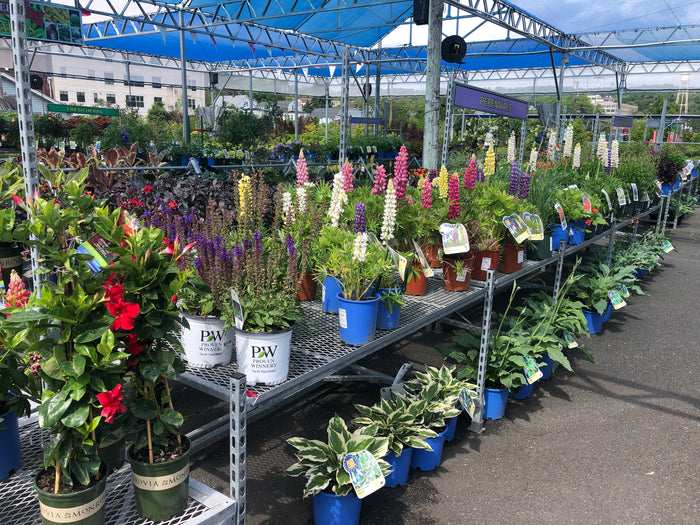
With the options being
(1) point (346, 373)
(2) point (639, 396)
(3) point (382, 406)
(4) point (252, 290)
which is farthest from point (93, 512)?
(2) point (639, 396)

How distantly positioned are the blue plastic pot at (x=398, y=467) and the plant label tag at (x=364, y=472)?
385mm

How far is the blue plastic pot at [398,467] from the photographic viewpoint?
92.1 inches

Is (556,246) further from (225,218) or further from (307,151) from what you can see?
(307,151)

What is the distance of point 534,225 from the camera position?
337 cm

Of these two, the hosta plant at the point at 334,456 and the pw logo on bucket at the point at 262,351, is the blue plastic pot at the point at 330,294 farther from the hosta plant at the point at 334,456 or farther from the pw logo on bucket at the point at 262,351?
the pw logo on bucket at the point at 262,351

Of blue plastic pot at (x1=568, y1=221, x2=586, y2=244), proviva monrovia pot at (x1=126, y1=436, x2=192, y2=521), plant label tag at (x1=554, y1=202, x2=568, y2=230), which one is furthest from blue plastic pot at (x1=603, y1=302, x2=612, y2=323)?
proviva monrovia pot at (x1=126, y1=436, x2=192, y2=521)

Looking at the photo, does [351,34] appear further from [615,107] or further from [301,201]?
[615,107]

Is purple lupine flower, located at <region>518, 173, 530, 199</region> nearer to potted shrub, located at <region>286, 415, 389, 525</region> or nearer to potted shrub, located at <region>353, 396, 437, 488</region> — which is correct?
potted shrub, located at <region>353, 396, 437, 488</region>

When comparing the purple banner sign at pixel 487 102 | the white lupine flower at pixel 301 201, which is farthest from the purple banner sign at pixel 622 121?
the white lupine flower at pixel 301 201

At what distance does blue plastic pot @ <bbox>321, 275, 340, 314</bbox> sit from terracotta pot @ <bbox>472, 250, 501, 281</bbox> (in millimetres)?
1116

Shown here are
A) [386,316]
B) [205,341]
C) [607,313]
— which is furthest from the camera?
[607,313]

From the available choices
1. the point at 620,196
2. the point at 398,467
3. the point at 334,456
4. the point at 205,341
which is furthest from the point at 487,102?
the point at 205,341

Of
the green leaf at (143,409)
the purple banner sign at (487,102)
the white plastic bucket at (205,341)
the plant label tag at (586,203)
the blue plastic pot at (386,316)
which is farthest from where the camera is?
the plant label tag at (586,203)

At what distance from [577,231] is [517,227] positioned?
1.43m
